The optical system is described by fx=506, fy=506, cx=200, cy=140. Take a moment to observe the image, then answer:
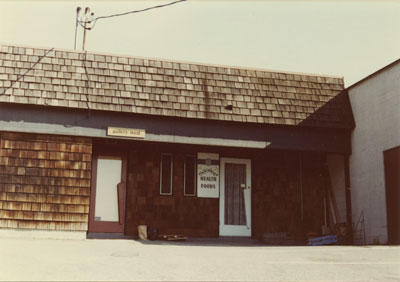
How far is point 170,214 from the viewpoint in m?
14.2

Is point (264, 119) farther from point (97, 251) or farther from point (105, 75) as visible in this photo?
point (97, 251)

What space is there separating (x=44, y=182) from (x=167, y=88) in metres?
4.00

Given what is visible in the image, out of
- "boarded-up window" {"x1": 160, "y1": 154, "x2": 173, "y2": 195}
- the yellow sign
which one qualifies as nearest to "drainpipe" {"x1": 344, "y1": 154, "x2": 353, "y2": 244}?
"boarded-up window" {"x1": 160, "y1": 154, "x2": 173, "y2": 195}

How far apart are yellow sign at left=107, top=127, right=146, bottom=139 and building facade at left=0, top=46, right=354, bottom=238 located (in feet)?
0.09

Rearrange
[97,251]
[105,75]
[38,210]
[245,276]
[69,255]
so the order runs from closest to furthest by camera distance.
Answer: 1. [245,276]
2. [69,255]
3. [97,251]
4. [38,210]
5. [105,75]

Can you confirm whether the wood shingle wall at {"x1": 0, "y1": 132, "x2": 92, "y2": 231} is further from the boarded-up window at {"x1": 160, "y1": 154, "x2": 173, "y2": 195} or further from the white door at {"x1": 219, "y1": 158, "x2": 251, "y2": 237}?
the white door at {"x1": 219, "y1": 158, "x2": 251, "y2": 237}

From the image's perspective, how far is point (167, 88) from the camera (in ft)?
44.7

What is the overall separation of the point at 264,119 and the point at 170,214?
3.73 metres

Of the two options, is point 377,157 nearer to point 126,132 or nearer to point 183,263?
point 126,132

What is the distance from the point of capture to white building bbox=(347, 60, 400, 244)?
12.6m

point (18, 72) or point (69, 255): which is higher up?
point (18, 72)

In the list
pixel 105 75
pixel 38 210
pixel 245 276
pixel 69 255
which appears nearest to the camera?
pixel 245 276

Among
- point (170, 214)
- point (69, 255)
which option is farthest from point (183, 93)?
point (69, 255)

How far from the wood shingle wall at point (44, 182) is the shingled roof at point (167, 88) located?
3.57ft
